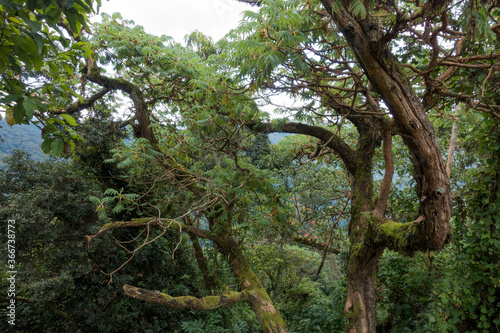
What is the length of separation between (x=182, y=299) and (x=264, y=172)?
1.93 metres

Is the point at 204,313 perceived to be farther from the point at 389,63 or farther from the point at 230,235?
the point at 389,63

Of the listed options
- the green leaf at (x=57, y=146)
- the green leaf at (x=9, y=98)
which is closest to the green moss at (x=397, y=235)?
the green leaf at (x=57, y=146)

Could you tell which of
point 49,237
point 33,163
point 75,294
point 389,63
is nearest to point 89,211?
point 49,237

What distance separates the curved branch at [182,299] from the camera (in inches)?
122

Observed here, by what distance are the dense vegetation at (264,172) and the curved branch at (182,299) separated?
2 cm

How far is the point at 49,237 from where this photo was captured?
361cm

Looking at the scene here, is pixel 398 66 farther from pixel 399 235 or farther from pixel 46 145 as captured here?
pixel 46 145

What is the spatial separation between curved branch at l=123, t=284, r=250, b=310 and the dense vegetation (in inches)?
1.0

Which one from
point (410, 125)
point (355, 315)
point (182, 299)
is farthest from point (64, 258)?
point (410, 125)

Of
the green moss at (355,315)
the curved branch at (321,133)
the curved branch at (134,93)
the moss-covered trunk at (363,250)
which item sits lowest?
the green moss at (355,315)

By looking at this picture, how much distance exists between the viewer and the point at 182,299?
3299mm

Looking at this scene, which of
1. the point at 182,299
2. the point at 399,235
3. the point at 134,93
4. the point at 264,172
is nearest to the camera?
the point at 399,235

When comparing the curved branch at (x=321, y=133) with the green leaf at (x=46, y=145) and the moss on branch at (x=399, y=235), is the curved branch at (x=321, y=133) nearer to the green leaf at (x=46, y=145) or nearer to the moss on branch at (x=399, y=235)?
the moss on branch at (x=399, y=235)

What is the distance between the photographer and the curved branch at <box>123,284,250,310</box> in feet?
10.2
